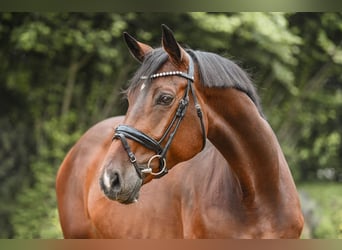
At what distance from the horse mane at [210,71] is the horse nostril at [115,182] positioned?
1.55 ft

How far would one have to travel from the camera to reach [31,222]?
8250mm

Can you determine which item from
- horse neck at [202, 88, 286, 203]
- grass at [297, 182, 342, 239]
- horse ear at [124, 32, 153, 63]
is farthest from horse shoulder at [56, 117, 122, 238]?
grass at [297, 182, 342, 239]

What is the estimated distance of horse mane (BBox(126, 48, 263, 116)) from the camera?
2.71 m

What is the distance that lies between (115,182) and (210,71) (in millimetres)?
741

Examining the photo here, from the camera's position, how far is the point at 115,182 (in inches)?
98.0

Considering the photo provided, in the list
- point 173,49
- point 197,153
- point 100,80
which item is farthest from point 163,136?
point 100,80

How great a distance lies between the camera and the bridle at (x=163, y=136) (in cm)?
254

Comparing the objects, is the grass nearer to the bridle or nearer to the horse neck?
the horse neck

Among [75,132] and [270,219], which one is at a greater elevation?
[270,219]
